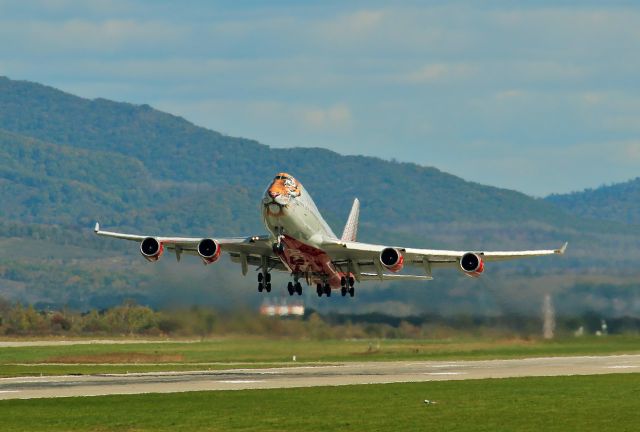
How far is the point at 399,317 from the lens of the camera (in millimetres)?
107438

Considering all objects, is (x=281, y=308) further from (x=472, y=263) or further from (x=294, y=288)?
(x=472, y=263)

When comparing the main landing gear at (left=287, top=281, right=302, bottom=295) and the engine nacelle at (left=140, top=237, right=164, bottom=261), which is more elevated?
the engine nacelle at (left=140, top=237, right=164, bottom=261)

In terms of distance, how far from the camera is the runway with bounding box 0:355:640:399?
72.2 m

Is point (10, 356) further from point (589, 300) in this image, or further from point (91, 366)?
point (589, 300)

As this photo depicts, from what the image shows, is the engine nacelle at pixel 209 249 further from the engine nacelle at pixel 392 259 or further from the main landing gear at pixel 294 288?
the engine nacelle at pixel 392 259

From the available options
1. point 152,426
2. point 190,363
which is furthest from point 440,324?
point 152,426

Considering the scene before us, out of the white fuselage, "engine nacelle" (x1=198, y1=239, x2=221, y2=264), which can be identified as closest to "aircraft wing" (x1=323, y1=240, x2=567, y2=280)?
the white fuselage

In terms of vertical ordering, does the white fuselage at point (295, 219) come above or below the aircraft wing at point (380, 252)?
above

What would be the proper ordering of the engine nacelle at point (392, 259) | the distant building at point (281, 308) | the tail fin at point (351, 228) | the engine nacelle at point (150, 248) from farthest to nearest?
the distant building at point (281, 308), the tail fin at point (351, 228), the engine nacelle at point (392, 259), the engine nacelle at point (150, 248)

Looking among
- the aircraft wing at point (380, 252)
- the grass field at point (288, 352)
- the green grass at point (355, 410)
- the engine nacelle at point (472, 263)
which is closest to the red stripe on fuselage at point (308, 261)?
the aircraft wing at point (380, 252)

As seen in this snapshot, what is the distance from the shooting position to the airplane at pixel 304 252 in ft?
246

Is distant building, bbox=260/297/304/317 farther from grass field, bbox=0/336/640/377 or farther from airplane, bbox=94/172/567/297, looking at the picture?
airplane, bbox=94/172/567/297

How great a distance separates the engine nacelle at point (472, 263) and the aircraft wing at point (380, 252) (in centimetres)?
28

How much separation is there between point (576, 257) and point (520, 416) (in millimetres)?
129966
